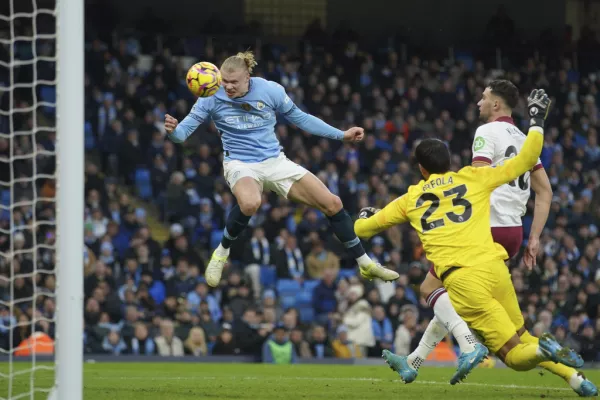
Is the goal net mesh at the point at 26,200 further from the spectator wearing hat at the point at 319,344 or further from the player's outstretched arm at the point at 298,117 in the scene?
the player's outstretched arm at the point at 298,117

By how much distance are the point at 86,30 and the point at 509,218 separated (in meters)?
15.5

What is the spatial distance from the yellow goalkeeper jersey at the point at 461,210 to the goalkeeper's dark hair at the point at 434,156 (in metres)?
0.06

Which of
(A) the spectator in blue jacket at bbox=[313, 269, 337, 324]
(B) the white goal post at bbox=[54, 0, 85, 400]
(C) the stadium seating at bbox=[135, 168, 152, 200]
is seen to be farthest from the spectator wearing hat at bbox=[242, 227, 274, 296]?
(B) the white goal post at bbox=[54, 0, 85, 400]

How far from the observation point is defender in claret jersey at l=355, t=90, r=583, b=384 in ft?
23.9

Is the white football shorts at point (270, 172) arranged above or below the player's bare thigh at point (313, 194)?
above

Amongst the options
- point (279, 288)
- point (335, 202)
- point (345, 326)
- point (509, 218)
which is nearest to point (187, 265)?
point (279, 288)

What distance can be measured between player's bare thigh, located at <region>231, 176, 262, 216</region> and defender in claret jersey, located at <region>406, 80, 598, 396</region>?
1889 millimetres

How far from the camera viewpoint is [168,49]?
74.0 feet

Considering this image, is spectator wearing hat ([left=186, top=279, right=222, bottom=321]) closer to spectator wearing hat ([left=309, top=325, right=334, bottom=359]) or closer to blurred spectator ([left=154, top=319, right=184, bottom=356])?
blurred spectator ([left=154, top=319, right=184, bottom=356])

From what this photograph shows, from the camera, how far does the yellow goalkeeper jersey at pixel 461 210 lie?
7359mm

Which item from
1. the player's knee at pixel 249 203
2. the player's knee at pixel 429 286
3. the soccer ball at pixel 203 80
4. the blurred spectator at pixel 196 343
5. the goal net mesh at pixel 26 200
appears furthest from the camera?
the blurred spectator at pixel 196 343

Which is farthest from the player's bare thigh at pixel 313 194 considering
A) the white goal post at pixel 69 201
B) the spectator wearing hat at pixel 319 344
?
the spectator wearing hat at pixel 319 344

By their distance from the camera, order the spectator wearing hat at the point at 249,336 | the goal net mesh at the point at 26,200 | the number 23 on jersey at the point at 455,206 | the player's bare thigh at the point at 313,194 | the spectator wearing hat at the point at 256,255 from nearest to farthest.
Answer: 1. the number 23 on jersey at the point at 455,206
2. the player's bare thigh at the point at 313,194
3. the goal net mesh at the point at 26,200
4. the spectator wearing hat at the point at 249,336
5. the spectator wearing hat at the point at 256,255

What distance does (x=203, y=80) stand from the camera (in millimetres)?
9344
